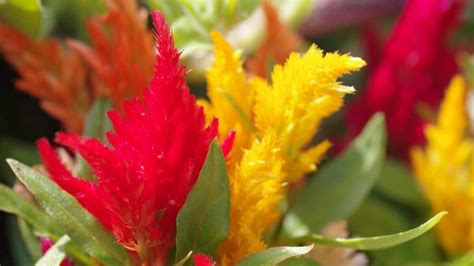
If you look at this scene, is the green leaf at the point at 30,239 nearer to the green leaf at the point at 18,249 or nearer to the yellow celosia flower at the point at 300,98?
the green leaf at the point at 18,249

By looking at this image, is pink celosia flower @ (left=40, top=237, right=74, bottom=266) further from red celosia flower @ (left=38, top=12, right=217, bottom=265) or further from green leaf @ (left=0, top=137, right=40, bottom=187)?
green leaf @ (left=0, top=137, right=40, bottom=187)

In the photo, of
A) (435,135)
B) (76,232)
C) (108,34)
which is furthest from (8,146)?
(435,135)

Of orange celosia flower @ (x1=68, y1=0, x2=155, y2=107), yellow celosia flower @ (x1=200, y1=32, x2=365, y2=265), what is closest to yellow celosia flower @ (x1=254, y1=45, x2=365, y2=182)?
yellow celosia flower @ (x1=200, y1=32, x2=365, y2=265)

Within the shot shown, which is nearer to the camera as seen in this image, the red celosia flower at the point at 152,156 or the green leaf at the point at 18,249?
the red celosia flower at the point at 152,156

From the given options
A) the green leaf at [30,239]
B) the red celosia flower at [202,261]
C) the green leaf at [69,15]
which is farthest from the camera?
the green leaf at [69,15]

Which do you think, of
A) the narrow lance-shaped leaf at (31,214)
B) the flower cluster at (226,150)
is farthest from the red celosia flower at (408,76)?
the narrow lance-shaped leaf at (31,214)

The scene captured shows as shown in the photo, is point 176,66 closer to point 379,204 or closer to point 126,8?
point 126,8

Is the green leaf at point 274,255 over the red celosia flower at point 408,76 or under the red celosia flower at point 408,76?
under
